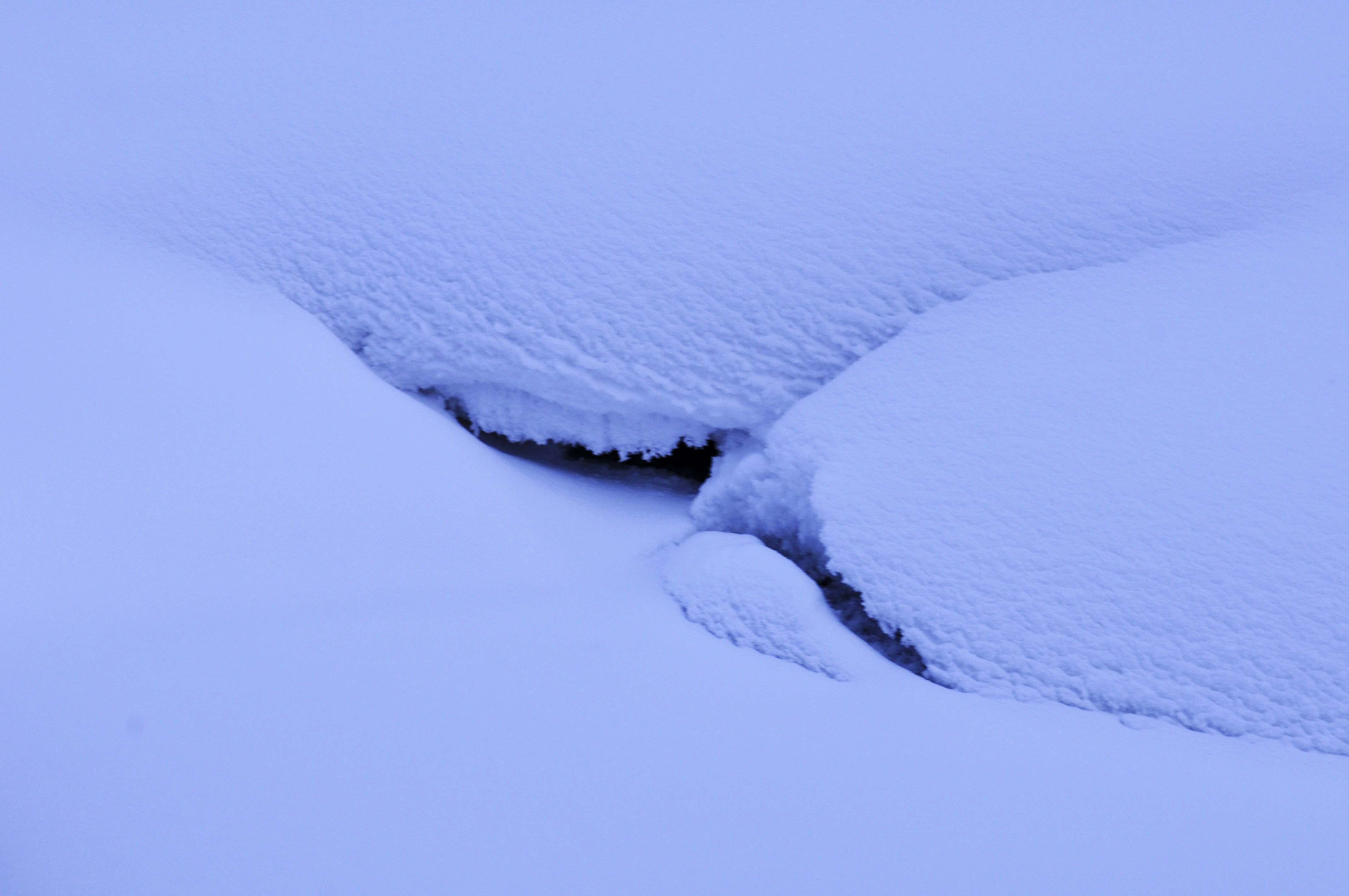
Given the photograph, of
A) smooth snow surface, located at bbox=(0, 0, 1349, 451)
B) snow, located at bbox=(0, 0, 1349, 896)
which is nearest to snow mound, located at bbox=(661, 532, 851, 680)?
snow, located at bbox=(0, 0, 1349, 896)

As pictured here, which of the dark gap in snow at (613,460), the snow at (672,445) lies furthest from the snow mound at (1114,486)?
the dark gap in snow at (613,460)

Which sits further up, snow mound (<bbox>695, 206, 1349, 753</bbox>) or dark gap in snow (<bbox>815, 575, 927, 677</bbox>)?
snow mound (<bbox>695, 206, 1349, 753</bbox>)

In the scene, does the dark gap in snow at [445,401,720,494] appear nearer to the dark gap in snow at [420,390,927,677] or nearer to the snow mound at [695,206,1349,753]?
the dark gap in snow at [420,390,927,677]

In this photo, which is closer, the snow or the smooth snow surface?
the snow

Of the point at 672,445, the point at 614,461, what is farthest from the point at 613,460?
the point at 672,445

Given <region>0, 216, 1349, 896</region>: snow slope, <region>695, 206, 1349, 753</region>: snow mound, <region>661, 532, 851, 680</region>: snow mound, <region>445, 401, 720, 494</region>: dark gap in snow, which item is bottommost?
<region>0, 216, 1349, 896</region>: snow slope

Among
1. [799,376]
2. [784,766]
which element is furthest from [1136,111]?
[784,766]

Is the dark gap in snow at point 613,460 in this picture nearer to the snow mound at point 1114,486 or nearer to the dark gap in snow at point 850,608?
the snow mound at point 1114,486
